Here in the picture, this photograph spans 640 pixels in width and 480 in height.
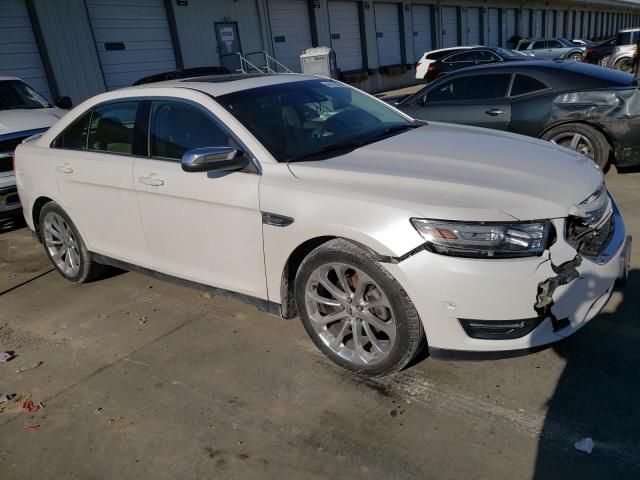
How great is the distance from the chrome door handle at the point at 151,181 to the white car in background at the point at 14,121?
3692 mm

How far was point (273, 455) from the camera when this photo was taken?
2457mm

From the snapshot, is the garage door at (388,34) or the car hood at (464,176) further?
the garage door at (388,34)

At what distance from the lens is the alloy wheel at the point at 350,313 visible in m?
2.75

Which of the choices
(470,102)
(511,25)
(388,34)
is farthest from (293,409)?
(511,25)

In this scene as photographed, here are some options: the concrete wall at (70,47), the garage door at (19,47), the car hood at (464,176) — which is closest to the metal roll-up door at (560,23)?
the concrete wall at (70,47)

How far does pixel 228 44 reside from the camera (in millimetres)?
16594

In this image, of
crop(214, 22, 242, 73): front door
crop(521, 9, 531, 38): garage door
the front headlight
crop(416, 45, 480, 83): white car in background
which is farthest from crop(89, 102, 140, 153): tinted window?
crop(521, 9, 531, 38): garage door

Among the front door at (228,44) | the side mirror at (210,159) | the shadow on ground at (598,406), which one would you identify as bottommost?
the shadow on ground at (598,406)

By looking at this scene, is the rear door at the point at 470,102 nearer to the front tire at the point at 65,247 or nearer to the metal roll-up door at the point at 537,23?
the front tire at the point at 65,247

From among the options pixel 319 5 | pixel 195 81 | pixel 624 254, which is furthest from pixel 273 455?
pixel 319 5

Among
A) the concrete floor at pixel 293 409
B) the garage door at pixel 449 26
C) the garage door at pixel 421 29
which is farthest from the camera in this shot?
the garage door at pixel 449 26

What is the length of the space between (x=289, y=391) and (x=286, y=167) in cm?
125

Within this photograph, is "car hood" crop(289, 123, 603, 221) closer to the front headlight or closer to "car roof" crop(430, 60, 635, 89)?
the front headlight

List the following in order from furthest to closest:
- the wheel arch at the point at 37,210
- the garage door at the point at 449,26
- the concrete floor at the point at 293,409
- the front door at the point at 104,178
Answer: the garage door at the point at 449,26 → the wheel arch at the point at 37,210 → the front door at the point at 104,178 → the concrete floor at the point at 293,409
